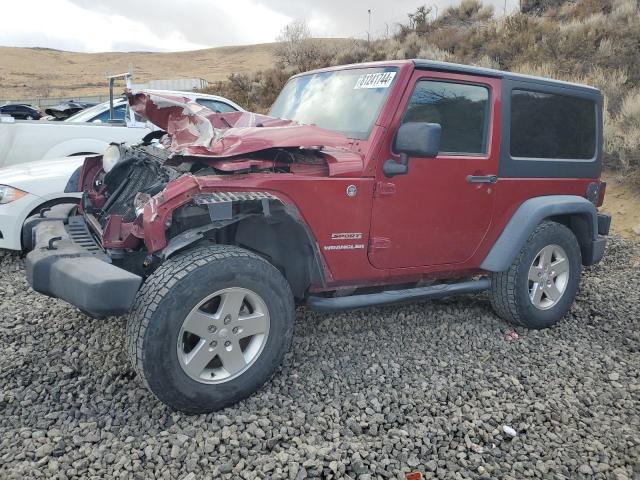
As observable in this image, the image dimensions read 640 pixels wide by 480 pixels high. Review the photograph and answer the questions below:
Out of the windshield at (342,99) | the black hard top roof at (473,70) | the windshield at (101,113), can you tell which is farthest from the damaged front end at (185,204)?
the windshield at (101,113)

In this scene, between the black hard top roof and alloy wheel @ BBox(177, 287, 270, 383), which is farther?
the black hard top roof

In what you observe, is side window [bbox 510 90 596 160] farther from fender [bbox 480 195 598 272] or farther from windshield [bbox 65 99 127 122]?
windshield [bbox 65 99 127 122]

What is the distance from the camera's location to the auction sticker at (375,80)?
3410mm

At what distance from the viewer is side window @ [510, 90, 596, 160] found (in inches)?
156

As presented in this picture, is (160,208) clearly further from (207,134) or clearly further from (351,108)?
(351,108)

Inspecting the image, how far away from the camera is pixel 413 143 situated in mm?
3107

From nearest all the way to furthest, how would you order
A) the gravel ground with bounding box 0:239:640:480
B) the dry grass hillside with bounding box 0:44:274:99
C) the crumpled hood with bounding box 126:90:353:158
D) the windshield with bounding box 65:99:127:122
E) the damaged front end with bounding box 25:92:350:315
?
the gravel ground with bounding box 0:239:640:480 < the damaged front end with bounding box 25:92:350:315 < the crumpled hood with bounding box 126:90:353:158 < the windshield with bounding box 65:99:127:122 < the dry grass hillside with bounding box 0:44:274:99

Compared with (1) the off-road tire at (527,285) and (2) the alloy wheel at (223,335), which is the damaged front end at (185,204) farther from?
(1) the off-road tire at (527,285)

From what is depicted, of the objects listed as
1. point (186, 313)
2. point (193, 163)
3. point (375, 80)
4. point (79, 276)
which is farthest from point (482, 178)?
point (79, 276)

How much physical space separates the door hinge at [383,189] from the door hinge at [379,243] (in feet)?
0.91

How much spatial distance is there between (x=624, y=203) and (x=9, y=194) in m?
7.74

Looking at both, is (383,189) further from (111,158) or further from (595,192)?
(595,192)

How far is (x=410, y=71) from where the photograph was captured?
3.39 meters

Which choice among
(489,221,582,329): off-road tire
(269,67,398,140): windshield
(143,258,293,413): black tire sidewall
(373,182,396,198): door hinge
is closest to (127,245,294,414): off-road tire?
(143,258,293,413): black tire sidewall
